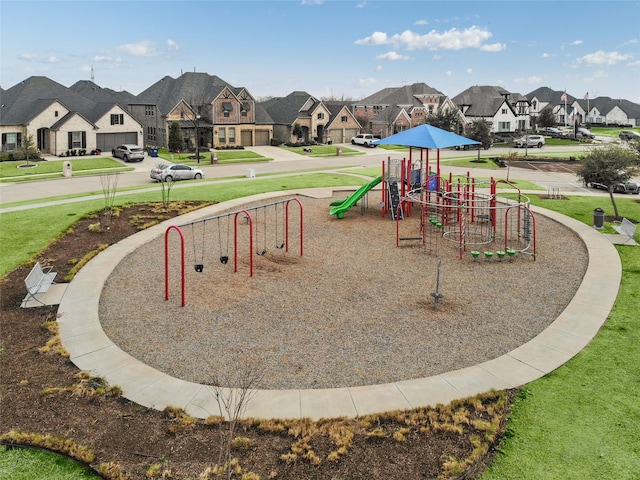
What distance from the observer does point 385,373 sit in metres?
9.74

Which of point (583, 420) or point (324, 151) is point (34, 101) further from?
point (583, 420)

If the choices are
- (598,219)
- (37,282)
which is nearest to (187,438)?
(37,282)

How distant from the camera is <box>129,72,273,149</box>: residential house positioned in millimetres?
61350

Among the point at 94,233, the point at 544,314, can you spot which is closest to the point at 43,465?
the point at 544,314

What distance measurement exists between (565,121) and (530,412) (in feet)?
397

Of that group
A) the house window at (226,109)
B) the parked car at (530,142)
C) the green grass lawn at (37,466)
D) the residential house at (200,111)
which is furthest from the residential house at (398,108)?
the green grass lawn at (37,466)

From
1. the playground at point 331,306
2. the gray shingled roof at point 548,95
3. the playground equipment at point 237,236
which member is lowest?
the playground at point 331,306

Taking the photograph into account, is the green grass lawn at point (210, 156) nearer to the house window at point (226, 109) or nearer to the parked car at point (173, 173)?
the house window at point (226, 109)

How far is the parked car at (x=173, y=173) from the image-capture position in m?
36.8

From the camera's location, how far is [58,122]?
177 ft

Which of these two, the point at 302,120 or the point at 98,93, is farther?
the point at 98,93

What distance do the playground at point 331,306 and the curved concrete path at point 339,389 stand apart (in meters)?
0.30

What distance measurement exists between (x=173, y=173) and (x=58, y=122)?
2474 centimetres

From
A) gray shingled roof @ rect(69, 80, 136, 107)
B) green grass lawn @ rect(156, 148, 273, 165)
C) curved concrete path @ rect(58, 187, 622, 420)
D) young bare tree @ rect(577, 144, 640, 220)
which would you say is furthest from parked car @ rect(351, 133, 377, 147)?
curved concrete path @ rect(58, 187, 622, 420)
